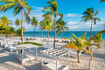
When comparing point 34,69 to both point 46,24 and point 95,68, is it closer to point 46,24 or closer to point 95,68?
point 95,68

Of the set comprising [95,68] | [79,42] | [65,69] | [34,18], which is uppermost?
[34,18]

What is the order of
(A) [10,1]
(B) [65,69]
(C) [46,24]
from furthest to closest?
(C) [46,24], (A) [10,1], (B) [65,69]

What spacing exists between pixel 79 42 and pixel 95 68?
2.14 m

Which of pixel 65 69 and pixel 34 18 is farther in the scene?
pixel 34 18

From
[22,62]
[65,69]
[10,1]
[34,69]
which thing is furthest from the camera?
[10,1]

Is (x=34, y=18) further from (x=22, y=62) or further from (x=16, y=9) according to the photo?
(x=22, y=62)

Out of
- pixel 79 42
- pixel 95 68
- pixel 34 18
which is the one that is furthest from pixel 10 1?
pixel 34 18

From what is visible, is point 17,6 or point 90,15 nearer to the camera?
point 17,6

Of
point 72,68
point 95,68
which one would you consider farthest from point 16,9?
point 95,68

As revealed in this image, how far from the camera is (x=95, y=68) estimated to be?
547cm

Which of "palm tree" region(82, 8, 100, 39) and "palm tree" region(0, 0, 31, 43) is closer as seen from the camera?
"palm tree" region(0, 0, 31, 43)

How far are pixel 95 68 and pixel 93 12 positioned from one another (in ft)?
30.4

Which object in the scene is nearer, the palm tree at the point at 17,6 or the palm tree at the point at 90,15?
the palm tree at the point at 17,6

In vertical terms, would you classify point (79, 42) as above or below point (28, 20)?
below
